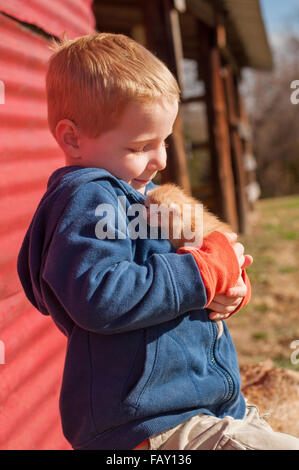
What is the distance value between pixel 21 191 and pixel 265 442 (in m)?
1.59

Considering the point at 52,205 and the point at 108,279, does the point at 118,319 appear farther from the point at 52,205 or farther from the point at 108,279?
the point at 52,205

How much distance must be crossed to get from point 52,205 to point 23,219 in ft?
3.53

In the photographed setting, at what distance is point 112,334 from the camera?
5.35 feet

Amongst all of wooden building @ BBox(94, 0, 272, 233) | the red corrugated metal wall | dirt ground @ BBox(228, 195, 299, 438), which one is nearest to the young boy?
the red corrugated metal wall

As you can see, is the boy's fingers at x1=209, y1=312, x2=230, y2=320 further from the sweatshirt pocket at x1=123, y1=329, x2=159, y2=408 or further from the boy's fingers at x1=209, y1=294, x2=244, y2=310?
the sweatshirt pocket at x1=123, y1=329, x2=159, y2=408

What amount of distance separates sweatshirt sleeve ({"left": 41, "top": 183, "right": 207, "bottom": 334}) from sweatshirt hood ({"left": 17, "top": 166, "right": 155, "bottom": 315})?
0.03 m

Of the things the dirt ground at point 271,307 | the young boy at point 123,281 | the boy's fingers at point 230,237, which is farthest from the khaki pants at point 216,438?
the dirt ground at point 271,307

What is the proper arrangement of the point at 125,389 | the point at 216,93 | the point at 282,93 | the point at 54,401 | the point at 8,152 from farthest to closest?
1. the point at 282,93
2. the point at 216,93
3. the point at 54,401
4. the point at 8,152
5. the point at 125,389

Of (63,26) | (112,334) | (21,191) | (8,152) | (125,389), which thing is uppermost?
(63,26)

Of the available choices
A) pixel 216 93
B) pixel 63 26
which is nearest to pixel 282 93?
pixel 216 93

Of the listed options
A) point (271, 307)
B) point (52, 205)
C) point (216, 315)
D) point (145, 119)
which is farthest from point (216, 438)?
point (271, 307)

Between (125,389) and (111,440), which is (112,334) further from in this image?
(111,440)

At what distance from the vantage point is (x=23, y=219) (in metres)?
2.64

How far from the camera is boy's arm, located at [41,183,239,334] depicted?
148cm
